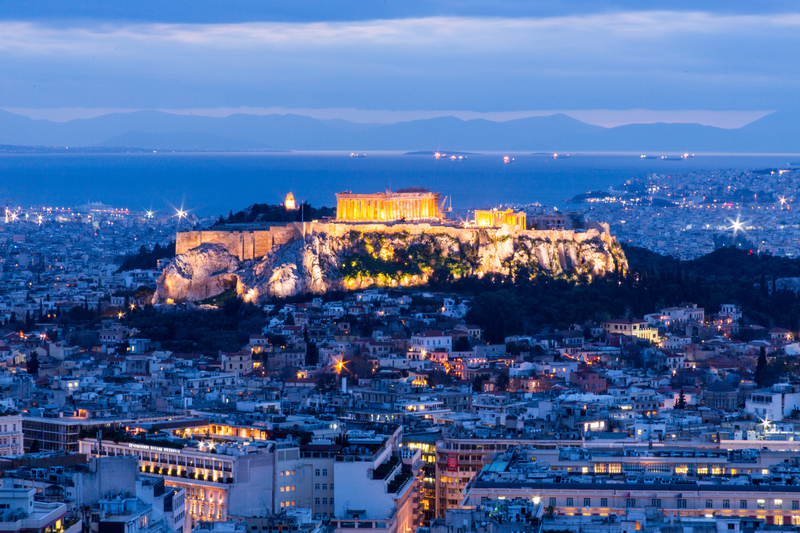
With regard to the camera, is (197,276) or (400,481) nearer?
(400,481)

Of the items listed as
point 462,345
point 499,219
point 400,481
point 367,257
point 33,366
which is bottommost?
point 400,481

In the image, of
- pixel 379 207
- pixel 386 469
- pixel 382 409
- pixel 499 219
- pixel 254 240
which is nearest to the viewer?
pixel 386 469

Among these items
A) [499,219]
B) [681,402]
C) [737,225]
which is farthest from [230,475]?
[737,225]

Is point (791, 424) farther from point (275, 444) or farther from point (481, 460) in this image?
point (275, 444)

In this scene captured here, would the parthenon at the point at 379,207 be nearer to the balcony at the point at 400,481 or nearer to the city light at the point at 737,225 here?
the balcony at the point at 400,481

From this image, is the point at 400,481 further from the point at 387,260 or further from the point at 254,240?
the point at 254,240

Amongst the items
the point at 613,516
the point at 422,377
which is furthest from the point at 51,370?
the point at 613,516
